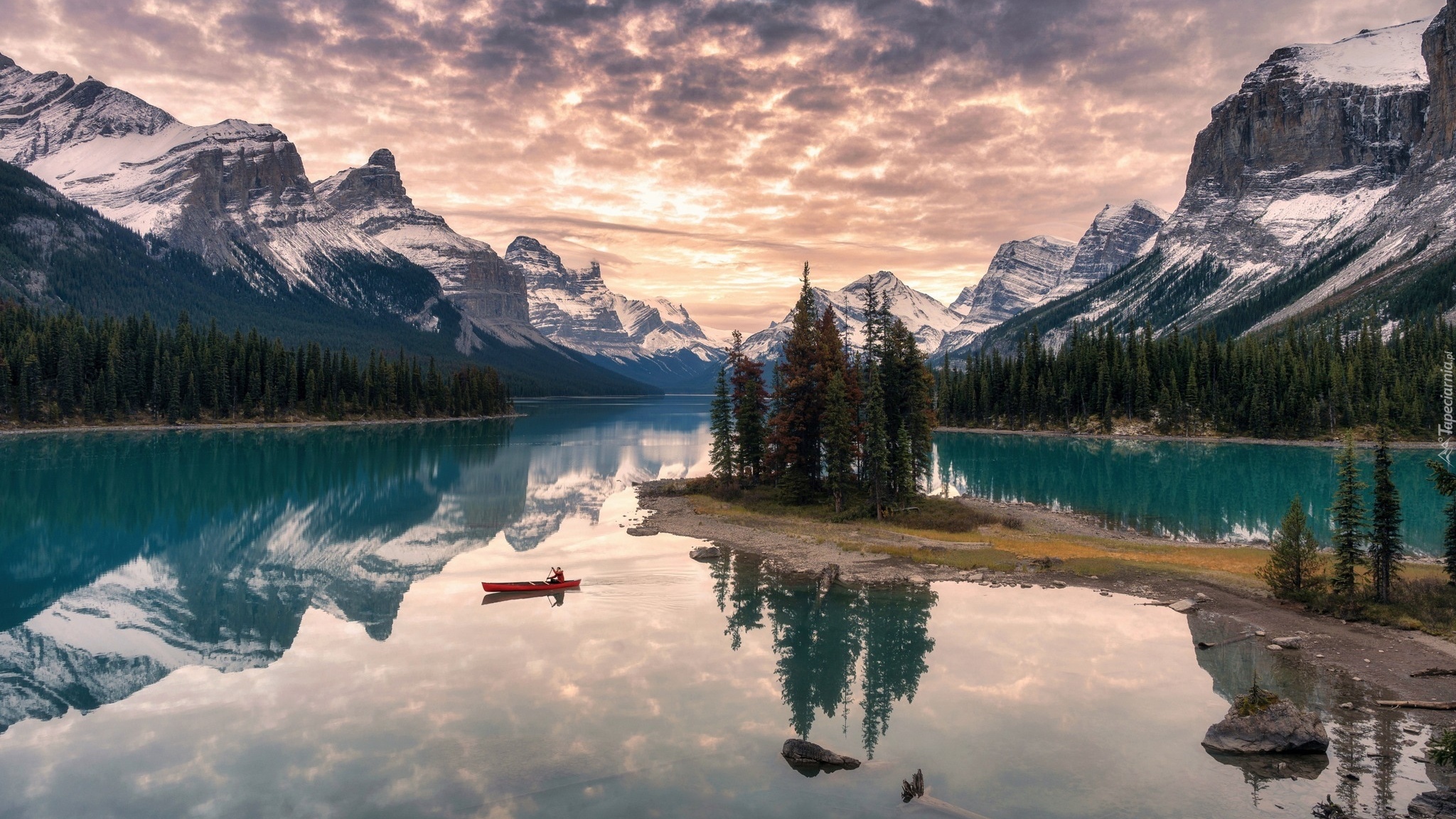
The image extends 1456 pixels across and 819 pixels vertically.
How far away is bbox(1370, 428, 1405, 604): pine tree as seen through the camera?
32.9m

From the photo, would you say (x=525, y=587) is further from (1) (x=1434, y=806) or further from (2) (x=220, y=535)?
(1) (x=1434, y=806)

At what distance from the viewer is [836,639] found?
110ft

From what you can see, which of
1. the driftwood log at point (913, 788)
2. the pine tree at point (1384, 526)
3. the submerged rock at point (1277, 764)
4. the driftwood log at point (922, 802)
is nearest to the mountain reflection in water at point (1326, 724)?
the submerged rock at point (1277, 764)

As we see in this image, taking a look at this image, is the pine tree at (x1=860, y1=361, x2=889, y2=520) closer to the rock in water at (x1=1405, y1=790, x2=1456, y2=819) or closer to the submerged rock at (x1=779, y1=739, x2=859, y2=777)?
the submerged rock at (x1=779, y1=739, x2=859, y2=777)

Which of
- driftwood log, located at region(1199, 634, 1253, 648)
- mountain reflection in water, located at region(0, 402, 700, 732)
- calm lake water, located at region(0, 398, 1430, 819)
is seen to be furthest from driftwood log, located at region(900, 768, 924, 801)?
mountain reflection in water, located at region(0, 402, 700, 732)

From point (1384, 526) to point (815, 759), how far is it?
25801mm

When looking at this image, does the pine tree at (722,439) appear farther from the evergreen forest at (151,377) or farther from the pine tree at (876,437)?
the evergreen forest at (151,377)

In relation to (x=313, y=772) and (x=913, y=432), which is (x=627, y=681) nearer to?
(x=313, y=772)

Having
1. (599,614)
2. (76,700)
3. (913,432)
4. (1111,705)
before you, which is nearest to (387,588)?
(599,614)

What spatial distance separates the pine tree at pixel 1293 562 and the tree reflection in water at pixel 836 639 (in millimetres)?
15509

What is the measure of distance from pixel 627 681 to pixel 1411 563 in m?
44.3

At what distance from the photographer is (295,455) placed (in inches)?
4417

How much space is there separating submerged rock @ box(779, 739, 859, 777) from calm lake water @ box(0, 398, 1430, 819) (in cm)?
47

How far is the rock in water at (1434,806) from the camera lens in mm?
17859
